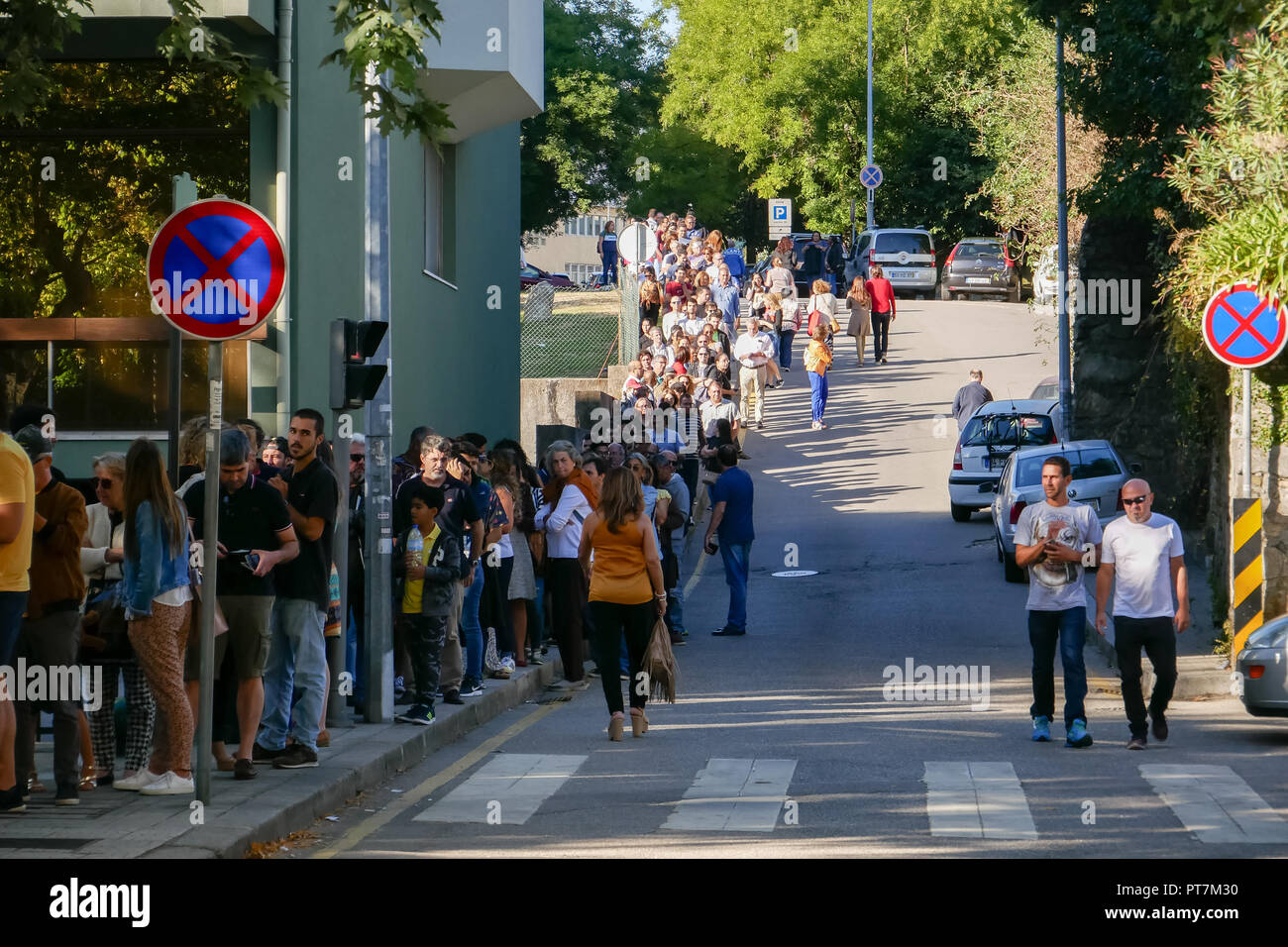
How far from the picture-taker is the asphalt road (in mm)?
8547

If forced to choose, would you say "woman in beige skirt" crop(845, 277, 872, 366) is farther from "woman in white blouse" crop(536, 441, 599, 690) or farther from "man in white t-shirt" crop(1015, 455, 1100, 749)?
"man in white t-shirt" crop(1015, 455, 1100, 749)

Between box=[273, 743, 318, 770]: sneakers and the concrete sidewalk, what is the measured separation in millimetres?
80

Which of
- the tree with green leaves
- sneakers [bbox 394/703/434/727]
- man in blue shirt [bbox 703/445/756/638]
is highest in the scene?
the tree with green leaves

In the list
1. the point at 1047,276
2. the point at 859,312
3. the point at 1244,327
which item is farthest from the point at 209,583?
the point at 859,312

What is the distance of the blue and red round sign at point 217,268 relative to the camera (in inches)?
339

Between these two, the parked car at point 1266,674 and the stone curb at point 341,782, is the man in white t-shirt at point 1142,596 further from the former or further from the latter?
the stone curb at point 341,782

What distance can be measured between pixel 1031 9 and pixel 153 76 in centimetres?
1241

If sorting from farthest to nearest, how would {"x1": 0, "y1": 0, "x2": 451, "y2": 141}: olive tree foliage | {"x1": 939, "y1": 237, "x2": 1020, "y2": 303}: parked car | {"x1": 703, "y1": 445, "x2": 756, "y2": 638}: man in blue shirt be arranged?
{"x1": 939, "y1": 237, "x2": 1020, "y2": 303}: parked car < {"x1": 703, "y1": 445, "x2": 756, "y2": 638}: man in blue shirt < {"x1": 0, "y1": 0, "x2": 451, "y2": 141}: olive tree foliage

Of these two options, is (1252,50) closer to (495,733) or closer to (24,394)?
(495,733)

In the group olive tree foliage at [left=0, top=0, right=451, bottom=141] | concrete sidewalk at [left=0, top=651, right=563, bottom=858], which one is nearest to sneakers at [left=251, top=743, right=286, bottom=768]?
concrete sidewalk at [left=0, top=651, right=563, bottom=858]

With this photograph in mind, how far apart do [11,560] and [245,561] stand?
1.50 metres

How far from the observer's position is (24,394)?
1543 cm

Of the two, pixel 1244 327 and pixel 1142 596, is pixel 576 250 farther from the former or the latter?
pixel 1142 596

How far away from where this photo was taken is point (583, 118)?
2336 inches
